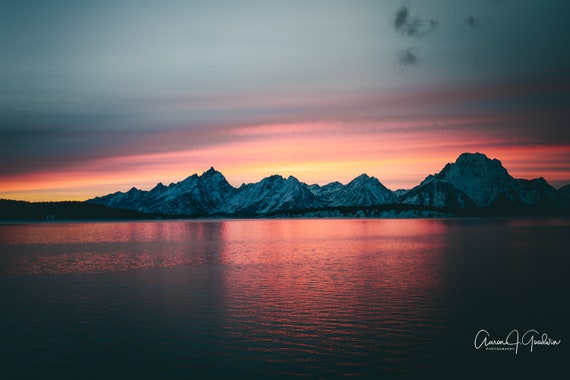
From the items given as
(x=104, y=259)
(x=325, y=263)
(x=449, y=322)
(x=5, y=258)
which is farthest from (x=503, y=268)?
(x=5, y=258)

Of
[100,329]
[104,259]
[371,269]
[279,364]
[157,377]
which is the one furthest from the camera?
[104,259]

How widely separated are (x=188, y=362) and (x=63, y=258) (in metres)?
74.8

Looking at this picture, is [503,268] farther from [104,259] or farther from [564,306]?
[104,259]

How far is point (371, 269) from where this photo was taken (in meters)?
72.6

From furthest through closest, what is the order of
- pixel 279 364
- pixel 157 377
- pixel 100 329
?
pixel 100 329
pixel 279 364
pixel 157 377
